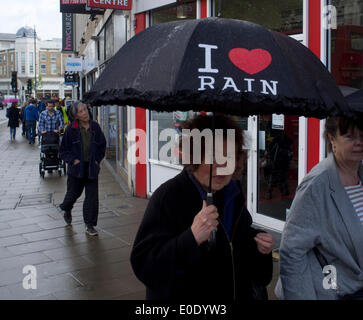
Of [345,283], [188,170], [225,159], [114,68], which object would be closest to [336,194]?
[345,283]

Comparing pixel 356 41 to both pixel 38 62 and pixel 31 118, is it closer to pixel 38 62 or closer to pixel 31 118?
pixel 31 118

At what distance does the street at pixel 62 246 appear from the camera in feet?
14.6

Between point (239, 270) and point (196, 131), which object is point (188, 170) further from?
point (239, 270)

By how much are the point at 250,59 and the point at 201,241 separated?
82cm

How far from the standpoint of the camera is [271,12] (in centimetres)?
621

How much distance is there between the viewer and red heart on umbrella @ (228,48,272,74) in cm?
193

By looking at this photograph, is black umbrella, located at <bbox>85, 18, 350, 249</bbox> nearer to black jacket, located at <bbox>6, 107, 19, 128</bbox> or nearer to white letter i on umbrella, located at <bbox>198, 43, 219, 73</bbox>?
white letter i on umbrella, located at <bbox>198, 43, 219, 73</bbox>

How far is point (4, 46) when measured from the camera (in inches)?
4958

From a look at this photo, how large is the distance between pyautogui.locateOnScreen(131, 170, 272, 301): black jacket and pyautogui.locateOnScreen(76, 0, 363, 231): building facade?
549mm

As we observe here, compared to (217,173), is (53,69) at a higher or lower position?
higher

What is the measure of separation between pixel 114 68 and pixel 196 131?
516 mm

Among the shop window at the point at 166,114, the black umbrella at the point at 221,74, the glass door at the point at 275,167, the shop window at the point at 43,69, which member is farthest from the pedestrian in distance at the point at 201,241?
the shop window at the point at 43,69

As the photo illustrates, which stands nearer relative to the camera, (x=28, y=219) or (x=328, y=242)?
(x=328, y=242)

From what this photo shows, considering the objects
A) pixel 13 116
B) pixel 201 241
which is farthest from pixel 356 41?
pixel 13 116
